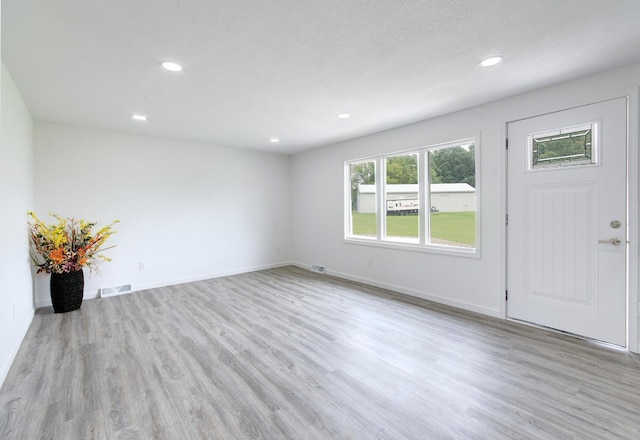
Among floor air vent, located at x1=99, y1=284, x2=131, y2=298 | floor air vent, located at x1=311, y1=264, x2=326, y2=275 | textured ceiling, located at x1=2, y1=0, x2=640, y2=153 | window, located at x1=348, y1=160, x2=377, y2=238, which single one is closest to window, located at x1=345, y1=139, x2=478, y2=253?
window, located at x1=348, y1=160, x2=377, y2=238

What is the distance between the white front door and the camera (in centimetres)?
262

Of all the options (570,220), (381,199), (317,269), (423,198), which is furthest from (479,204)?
(317,269)

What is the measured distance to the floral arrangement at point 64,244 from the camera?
3574 mm

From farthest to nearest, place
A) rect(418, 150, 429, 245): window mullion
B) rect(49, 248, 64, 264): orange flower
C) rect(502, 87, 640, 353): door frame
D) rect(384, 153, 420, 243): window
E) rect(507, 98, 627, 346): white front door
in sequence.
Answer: rect(384, 153, 420, 243): window
rect(418, 150, 429, 245): window mullion
rect(49, 248, 64, 264): orange flower
rect(507, 98, 627, 346): white front door
rect(502, 87, 640, 353): door frame

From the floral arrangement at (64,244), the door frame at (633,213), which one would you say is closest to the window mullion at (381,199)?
the door frame at (633,213)

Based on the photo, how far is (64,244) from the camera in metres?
3.71

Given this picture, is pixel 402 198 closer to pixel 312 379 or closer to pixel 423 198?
pixel 423 198

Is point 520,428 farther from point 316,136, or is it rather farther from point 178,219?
point 178,219

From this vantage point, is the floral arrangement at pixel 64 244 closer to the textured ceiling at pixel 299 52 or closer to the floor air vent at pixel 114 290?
the floor air vent at pixel 114 290

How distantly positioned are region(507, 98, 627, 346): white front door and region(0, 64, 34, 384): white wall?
4779mm

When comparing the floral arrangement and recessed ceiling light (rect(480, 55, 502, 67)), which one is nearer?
recessed ceiling light (rect(480, 55, 502, 67))

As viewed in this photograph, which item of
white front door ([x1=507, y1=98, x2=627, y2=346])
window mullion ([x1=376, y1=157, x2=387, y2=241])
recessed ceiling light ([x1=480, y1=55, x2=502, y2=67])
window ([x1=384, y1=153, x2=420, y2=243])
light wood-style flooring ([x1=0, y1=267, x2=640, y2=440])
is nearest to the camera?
light wood-style flooring ([x1=0, y1=267, x2=640, y2=440])

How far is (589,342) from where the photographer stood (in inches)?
108

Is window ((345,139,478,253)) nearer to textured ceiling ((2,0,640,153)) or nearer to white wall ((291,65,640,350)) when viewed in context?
white wall ((291,65,640,350))
